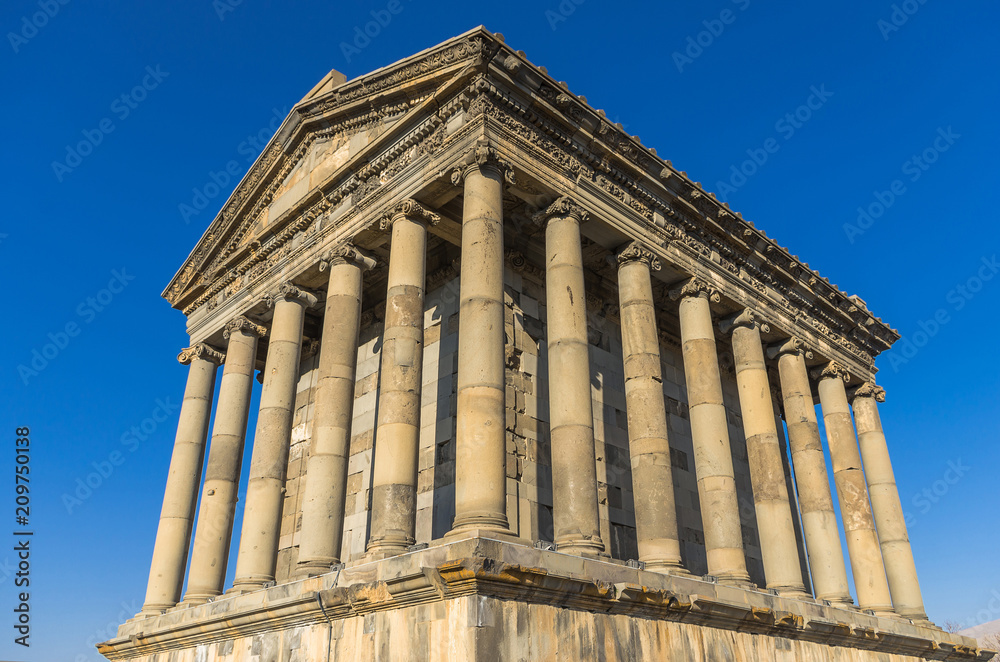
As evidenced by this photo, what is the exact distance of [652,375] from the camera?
17.3 metres

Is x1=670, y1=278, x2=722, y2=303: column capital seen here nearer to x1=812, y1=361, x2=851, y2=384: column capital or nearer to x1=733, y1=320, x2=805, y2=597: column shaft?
x1=733, y1=320, x2=805, y2=597: column shaft

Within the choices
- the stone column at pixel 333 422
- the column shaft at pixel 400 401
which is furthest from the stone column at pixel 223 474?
the column shaft at pixel 400 401

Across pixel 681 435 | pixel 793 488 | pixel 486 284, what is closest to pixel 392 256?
pixel 486 284

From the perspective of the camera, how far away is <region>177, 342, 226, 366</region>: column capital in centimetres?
2366

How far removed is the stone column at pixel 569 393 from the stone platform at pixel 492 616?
45.0 inches

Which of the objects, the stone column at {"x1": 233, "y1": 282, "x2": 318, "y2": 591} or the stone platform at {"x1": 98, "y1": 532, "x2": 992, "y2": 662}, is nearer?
the stone platform at {"x1": 98, "y1": 532, "x2": 992, "y2": 662}

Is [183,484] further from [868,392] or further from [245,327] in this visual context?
[868,392]

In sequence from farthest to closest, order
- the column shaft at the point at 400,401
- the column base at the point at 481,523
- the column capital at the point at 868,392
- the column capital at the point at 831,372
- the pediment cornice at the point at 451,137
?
the column capital at the point at 868,392 → the column capital at the point at 831,372 → the pediment cornice at the point at 451,137 → the column shaft at the point at 400,401 → the column base at the point at 481,523

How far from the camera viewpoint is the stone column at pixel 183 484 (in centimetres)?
2033

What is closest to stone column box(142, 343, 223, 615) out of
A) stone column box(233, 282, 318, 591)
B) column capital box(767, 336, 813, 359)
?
stone column box(233, 282, 318, 591)

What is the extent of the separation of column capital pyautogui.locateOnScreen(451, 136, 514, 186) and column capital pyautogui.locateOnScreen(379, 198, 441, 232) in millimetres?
1249

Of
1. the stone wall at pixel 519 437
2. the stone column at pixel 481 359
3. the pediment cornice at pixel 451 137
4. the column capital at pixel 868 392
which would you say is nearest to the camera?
the stone column at pixel 481 359

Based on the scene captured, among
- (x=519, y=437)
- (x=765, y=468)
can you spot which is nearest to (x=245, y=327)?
(x=519, y=437)

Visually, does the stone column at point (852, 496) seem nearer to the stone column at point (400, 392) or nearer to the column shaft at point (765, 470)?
the column shaft at point (765, 470)
